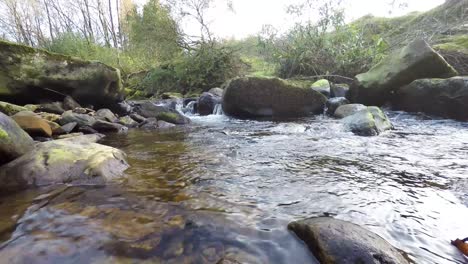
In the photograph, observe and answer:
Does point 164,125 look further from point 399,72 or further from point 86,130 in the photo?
point 399,72

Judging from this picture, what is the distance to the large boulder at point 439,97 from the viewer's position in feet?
17.0

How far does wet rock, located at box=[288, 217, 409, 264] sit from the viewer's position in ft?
4.23

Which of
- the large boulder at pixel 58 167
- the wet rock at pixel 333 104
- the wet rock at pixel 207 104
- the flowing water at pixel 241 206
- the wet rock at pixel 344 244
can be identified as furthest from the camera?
the wet rock at pixel 207 104

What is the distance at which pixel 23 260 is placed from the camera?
135 cm

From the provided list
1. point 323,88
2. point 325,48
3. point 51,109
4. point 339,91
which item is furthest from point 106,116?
point 325,48

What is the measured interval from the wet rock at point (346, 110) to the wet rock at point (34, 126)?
4.91 m

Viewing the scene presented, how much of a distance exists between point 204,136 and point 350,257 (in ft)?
11.5

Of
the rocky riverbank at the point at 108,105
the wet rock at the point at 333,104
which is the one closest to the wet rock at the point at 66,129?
the rocky riverbank at the point at 108,105

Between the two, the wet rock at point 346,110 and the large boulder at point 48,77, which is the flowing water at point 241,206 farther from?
the large boulder at point 48,77

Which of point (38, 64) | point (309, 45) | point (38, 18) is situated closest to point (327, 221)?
point (38, 64)

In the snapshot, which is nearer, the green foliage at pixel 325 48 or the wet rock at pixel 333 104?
the wet rock at pixel 333 104

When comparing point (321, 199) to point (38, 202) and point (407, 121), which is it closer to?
point (38, 202)

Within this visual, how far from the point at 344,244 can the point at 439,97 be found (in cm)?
529

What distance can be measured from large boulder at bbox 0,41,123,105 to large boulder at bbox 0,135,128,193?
12.3 ft
